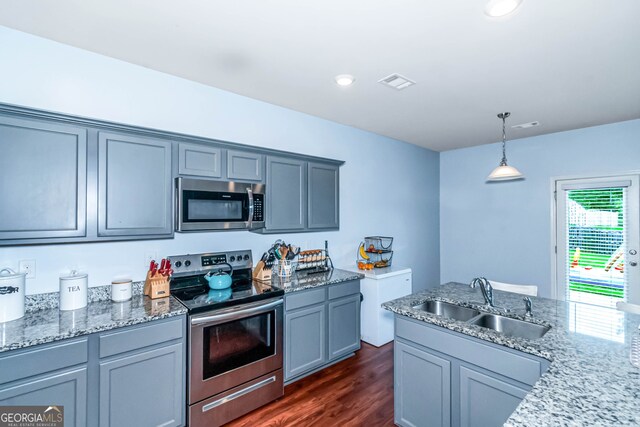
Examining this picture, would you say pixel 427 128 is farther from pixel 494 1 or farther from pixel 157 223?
pixel 157 223

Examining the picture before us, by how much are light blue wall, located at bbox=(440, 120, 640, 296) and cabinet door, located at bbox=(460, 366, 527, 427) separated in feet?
10.9

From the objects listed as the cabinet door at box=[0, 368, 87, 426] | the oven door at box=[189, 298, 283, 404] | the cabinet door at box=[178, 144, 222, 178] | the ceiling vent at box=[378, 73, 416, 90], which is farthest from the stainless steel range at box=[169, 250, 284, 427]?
the ceiling vent at box=[378, 73, 416, 90]

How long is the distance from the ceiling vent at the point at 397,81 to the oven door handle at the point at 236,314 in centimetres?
204

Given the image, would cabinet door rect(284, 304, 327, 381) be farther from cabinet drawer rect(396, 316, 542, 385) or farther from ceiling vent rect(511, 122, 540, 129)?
ceiling vent rect(511, 122, 540, 129)

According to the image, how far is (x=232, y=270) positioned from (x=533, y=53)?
2.91 m

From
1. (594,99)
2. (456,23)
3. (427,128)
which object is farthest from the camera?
(427,128)

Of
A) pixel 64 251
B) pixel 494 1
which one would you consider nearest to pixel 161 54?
pixel 64 251

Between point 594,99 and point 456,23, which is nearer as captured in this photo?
point 456,23

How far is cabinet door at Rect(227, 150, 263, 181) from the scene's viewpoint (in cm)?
267

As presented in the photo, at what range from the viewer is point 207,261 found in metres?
2.70

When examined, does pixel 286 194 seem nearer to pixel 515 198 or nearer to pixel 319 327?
pixel 319 327

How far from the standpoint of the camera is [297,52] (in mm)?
2172

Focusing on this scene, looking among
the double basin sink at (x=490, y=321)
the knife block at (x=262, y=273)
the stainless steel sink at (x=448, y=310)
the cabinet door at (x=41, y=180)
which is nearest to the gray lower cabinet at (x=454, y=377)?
the double basin sink at (x=490, y=321)

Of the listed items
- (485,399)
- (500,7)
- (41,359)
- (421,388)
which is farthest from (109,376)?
(500,7)
